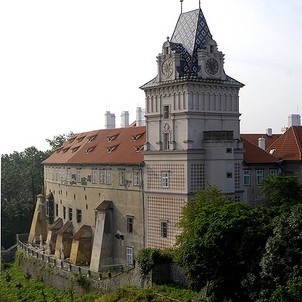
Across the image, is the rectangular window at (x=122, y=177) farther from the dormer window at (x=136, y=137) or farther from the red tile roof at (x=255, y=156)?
the red tile roof at (x=255, y=156)

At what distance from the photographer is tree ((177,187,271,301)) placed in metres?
26.1

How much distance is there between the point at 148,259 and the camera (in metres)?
32.8

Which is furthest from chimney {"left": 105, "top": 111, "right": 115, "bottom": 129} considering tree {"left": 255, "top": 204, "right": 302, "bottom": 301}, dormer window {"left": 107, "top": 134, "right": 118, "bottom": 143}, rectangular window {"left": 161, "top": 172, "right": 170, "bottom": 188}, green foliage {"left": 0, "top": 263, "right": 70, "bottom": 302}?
tree {"left": 255, "top": 204, "right": 302, "bottom": 301}

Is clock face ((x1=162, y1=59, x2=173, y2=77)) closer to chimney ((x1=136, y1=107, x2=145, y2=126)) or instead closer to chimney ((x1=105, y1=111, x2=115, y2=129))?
chimney ((x1=136, y1=107, x2=145, y2=126))

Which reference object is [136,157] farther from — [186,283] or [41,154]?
[41,154]

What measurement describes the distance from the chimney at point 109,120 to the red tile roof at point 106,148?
4.79 metres

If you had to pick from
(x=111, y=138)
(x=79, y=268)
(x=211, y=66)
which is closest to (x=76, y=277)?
(x=79, y=268)

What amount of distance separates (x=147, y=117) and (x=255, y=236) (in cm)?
1508

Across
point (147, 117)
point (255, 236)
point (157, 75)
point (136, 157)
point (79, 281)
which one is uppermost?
point (157, 75)

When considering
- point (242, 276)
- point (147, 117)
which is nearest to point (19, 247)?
point (147, 117)

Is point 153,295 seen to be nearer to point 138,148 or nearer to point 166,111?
point 166,111

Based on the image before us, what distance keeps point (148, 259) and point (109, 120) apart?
101 feet

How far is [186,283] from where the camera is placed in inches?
1258

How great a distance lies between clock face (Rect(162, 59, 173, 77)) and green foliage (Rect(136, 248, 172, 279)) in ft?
36.2
